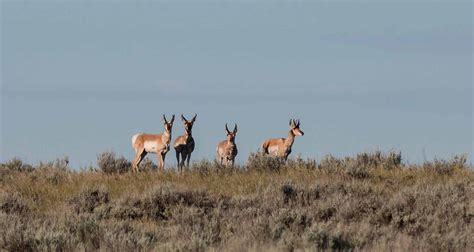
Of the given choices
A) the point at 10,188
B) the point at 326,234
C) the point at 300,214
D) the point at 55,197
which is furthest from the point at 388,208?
the point at 10,188

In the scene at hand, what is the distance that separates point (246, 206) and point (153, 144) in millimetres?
12999

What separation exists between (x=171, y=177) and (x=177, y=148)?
32.6ft

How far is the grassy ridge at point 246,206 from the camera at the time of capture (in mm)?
12320

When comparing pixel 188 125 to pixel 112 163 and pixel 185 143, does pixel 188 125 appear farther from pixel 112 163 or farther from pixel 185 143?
pixel 112 163

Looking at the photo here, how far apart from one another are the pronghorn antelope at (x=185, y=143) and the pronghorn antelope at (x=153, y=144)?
393 mm

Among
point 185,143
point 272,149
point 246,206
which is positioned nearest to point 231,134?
point 185,143

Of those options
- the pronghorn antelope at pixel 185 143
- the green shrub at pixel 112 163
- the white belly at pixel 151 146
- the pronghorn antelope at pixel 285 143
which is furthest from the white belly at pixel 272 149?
the green shrub at pixel 112 163

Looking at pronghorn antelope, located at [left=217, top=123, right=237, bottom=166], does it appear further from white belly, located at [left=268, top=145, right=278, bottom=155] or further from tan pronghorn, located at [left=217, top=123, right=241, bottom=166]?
white belly, located at [left=268, top=145, right=278, bottom=155]

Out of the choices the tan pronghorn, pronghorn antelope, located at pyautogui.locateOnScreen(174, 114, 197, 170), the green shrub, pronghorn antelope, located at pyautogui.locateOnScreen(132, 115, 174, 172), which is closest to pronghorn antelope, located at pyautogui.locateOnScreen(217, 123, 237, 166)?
the tan pronghorn

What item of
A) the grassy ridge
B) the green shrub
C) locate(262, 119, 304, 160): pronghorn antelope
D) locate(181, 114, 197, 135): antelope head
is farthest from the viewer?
locate(262, 119, 304, 160): pronghorn antelope

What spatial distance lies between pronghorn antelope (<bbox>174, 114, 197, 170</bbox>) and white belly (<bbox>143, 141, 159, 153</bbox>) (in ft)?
1.97

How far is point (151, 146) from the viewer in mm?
28047

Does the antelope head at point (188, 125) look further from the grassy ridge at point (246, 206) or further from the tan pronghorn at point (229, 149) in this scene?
the grassy ridge at point (246, 206)

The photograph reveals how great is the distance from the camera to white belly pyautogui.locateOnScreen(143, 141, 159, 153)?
1096 inches
